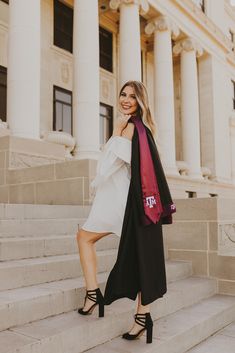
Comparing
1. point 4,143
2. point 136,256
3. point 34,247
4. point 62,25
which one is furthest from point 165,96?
point 136,256

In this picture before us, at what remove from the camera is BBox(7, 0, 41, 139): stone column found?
9609mm

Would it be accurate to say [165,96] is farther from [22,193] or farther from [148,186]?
[148,186]

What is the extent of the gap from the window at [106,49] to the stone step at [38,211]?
42.8ft

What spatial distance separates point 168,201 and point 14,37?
8.14 m

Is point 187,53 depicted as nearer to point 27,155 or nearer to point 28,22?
point 28,22

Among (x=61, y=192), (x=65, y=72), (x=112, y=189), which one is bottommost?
(x=112, y=189)

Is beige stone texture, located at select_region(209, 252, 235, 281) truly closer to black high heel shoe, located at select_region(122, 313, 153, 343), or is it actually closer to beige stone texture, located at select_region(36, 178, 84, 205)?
black high heel shoe, located at select_region(122, 313, 153, 343)

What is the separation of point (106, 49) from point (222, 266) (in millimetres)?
15114

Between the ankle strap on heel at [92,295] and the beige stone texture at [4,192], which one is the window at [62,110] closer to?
the beige stone texture at [4,192]

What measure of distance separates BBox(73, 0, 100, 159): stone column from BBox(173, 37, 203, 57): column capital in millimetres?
7419

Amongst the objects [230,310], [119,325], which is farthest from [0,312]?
[230,310]

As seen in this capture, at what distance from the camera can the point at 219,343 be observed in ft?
13.0

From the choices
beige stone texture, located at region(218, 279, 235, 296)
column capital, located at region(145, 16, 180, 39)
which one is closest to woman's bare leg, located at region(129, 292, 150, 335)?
beige stone texture, located at region(218, 279, 235, 296)

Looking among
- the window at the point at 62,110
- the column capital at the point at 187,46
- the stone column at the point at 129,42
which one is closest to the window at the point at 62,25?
the window at the point at 62,110
